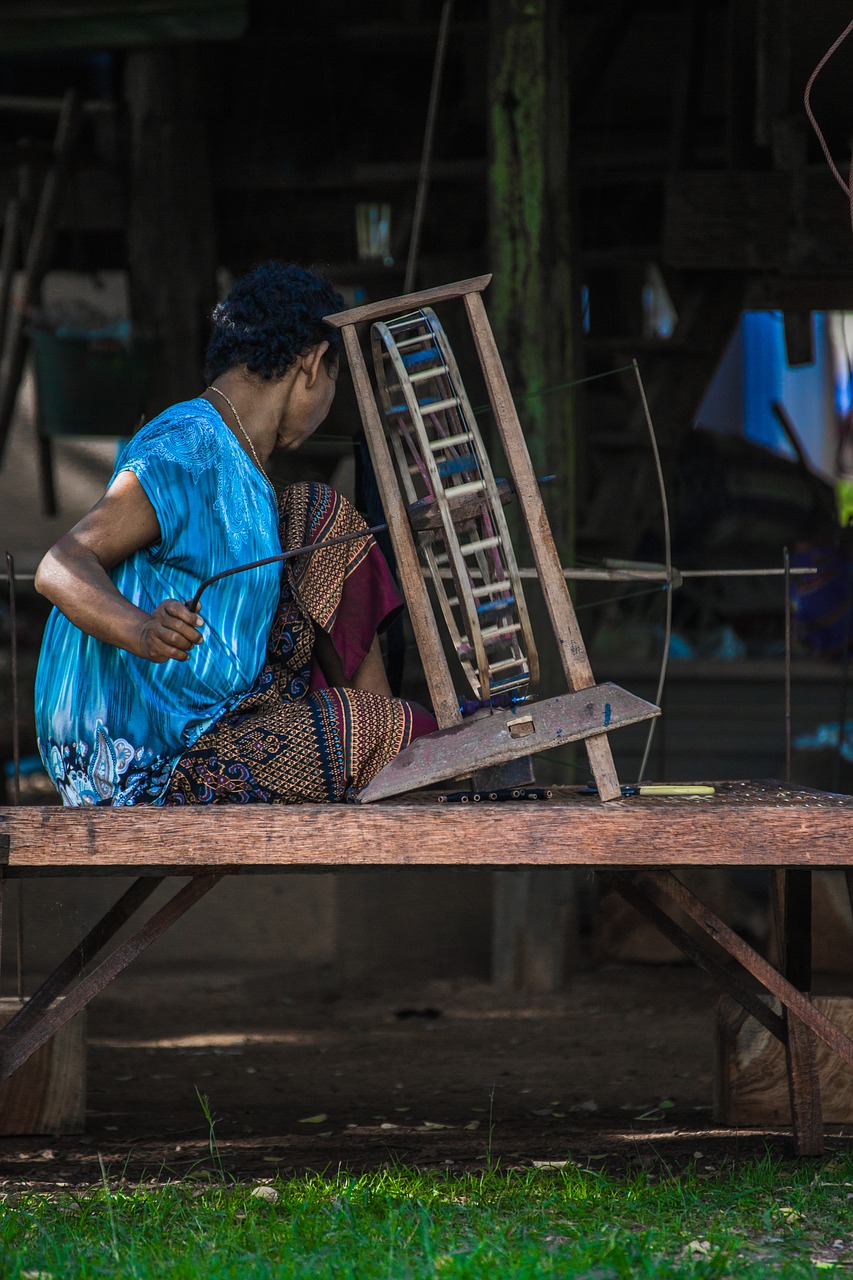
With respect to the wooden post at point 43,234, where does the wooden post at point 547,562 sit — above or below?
below

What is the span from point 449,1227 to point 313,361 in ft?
5.34

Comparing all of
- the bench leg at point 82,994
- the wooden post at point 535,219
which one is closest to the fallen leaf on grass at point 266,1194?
the bench leg at point 82,994

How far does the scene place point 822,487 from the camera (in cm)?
773

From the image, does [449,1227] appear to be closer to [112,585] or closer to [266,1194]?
[266,1194]

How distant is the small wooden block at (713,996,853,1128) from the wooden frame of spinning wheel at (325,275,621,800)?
1248 millimetres

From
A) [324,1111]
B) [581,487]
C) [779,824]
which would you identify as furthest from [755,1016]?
[581,487]

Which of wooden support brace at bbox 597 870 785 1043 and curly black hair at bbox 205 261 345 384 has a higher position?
curly black hair at bbox 205 261 345 384

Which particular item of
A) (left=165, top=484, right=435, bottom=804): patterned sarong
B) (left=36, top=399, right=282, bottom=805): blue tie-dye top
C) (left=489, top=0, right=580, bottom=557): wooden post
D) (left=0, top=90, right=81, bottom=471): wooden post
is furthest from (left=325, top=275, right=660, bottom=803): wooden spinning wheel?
(left=0, top=90, right=81, bottom=471): wooden post

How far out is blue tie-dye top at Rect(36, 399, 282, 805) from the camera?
2715mm

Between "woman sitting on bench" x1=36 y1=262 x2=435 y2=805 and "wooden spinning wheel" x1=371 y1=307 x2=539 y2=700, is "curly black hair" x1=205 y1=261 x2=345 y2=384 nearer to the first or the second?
"woman sitting on bench" x1=36 y1=262 x2=435 y2=805

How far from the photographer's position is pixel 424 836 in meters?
2.48

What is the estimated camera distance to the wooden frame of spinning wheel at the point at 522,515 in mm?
2539

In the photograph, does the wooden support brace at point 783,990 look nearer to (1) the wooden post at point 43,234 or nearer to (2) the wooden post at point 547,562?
(2) the wooden post at point 547,562

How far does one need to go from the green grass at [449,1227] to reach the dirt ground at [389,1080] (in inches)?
8.9
